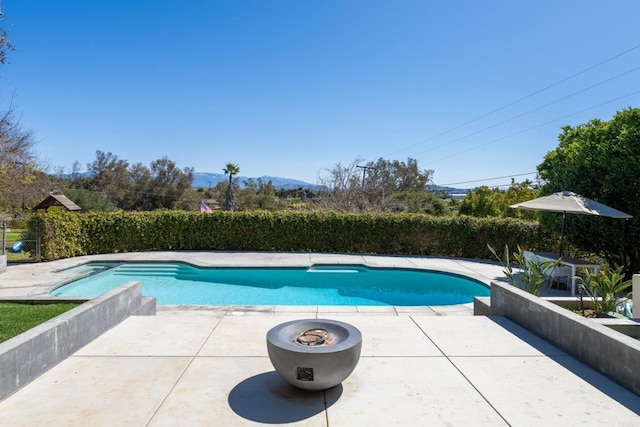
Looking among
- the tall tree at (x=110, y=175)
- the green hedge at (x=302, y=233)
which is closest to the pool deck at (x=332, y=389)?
the green hedge at (x=302, y=233)

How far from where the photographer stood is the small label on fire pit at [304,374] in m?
2.70

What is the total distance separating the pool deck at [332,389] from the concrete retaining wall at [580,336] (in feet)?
0.39

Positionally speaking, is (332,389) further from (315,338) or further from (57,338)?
(57,338)

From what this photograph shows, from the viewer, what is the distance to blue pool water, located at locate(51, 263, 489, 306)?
8.67m

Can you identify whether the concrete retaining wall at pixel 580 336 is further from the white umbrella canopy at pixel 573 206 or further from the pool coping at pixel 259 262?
the pool coping at pixel 259 262

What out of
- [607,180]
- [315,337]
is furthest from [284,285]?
[607,180]

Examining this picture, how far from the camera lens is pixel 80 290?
910 cm

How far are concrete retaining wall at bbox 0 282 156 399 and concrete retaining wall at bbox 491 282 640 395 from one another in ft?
16.8

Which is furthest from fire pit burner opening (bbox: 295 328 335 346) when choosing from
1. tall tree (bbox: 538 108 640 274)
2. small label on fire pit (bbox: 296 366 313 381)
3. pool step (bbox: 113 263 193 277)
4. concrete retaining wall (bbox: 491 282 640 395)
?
pool step (bbox: 113 263 193 277)

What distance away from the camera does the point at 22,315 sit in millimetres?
5109

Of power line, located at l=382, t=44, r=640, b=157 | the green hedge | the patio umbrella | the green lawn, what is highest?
power line, located at l=382, t=44, r=640, b=157

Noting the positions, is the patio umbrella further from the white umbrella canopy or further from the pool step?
the pool step

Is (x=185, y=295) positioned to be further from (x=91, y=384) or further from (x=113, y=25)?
(x=113, y=25)

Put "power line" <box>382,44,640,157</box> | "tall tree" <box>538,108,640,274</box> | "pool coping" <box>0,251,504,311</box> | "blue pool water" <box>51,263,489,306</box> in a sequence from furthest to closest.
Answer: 1. "power line" <box>382,44,640,157</box>
2. "pool coping" <box>0,251,504,311</box>
3. "blue pool water" <box>51,263,489,306</box>
4. "tall tree" <box>538,108,640,274</box>
